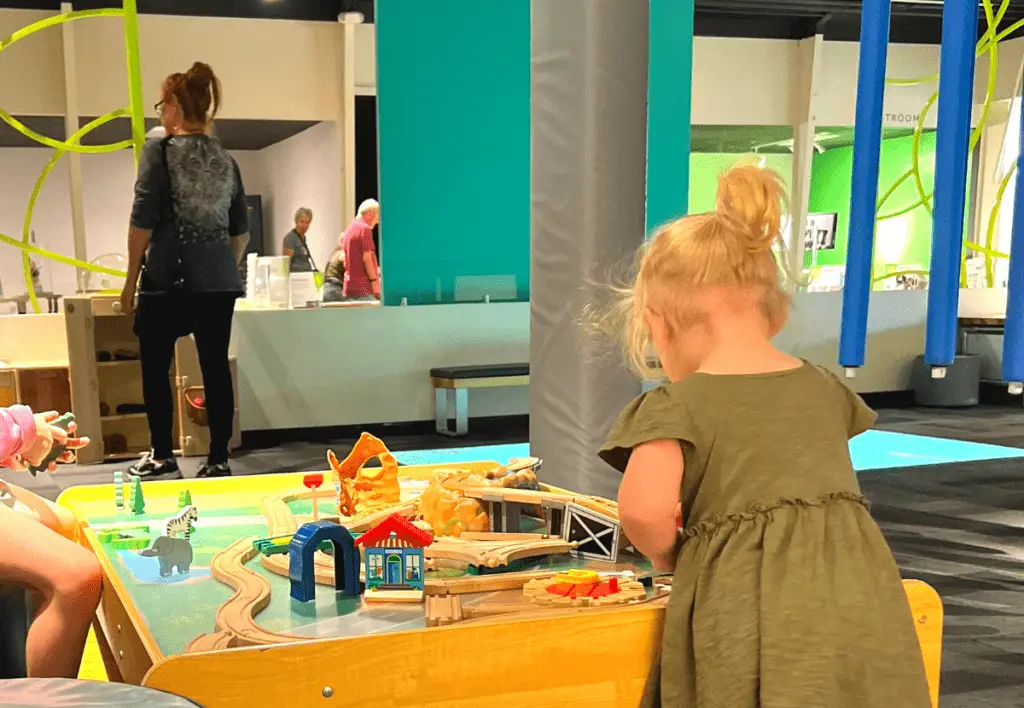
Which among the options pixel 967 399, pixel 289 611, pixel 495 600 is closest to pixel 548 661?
pixel 495 600

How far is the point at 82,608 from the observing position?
166 centimetres

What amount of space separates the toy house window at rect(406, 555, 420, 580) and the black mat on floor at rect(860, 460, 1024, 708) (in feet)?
4.10

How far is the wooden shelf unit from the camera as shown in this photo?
511cm

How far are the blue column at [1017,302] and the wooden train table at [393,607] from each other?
1.26m

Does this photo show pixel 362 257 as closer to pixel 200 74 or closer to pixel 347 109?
pixel 347 109

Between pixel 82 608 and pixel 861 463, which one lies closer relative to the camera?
pixel 82 608

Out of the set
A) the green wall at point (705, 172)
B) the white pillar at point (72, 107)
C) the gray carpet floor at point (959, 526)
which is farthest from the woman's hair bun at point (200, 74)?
the green wall at point (705, 172)

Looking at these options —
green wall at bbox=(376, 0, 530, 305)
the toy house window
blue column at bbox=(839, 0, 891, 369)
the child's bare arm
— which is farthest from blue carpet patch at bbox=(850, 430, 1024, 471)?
the child's bare arm

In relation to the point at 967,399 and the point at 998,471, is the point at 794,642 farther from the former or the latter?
the point at 967,399

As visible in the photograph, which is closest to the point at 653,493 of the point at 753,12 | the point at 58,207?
the point at 753,12

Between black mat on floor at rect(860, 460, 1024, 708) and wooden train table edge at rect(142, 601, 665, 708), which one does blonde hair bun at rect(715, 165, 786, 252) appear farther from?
black mat on floor at rect(860, 460, 1024, 708)

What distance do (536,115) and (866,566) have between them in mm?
1819

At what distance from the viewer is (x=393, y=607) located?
1.55 m

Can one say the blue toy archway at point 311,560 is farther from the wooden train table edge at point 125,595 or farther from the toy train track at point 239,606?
the wooden train table edge at point 125,595
